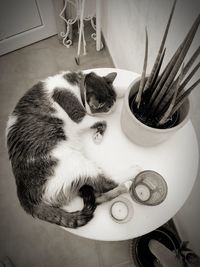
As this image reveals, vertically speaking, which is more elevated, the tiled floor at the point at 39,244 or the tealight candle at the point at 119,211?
the tealight candle at the point at 119,211

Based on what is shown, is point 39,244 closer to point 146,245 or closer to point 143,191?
point 146,245

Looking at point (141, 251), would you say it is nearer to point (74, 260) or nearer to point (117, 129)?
point (74, 260)

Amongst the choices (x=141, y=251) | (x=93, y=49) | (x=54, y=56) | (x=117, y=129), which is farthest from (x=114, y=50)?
(x=141, y=251)

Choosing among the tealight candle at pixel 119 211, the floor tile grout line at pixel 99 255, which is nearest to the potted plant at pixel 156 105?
the tealight candle at pixel 119 211

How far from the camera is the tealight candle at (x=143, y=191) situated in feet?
2.65

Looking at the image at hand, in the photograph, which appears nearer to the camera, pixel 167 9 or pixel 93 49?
pixel 167 9

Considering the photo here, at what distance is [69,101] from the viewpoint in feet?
3.22

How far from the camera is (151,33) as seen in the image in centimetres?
98

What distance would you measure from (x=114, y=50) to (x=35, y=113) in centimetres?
96

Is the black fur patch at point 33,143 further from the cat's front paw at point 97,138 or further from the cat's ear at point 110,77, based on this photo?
the cat's ear at point 110,77

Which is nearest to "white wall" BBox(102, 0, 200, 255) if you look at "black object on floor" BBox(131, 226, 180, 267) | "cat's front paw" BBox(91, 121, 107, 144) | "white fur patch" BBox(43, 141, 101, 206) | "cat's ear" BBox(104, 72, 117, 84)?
"black object on floor" BBox(131, 226, 180, 267)

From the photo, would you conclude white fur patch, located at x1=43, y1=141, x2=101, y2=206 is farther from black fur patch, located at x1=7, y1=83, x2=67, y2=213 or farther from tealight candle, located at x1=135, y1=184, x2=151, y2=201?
tealight candle, located at x1=135, y1=184, x2=151, y2=201

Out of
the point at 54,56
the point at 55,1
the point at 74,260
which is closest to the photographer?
the point at 74,260

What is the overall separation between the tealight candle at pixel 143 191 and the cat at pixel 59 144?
3.5 inches
